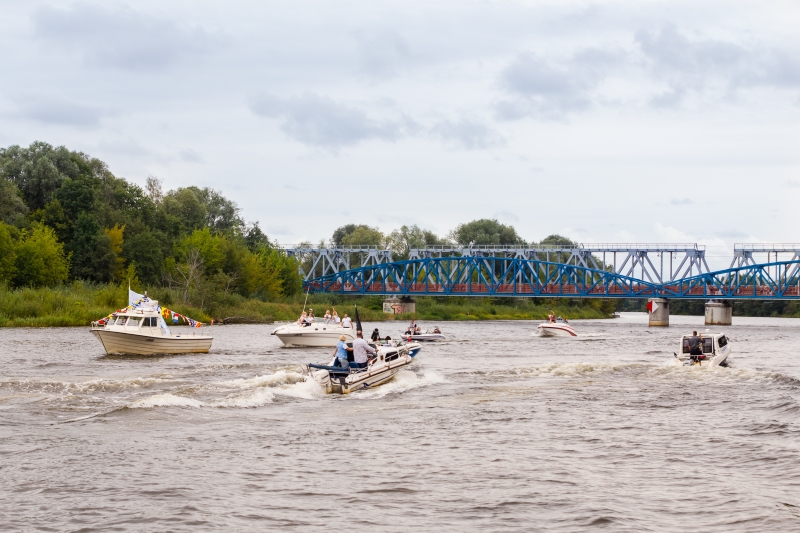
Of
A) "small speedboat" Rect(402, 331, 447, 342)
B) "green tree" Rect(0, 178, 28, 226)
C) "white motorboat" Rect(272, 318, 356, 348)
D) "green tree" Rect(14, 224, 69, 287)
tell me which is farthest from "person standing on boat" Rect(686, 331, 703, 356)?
"green tree" Rect(0, 178, 28, 226)

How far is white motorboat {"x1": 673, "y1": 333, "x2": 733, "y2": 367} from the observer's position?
138ft

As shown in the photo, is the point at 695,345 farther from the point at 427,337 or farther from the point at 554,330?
the point at 554,330

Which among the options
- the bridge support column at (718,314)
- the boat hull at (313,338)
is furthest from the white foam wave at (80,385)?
the bridge support column at (718,314)

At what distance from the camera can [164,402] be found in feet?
87.4

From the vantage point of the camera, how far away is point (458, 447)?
21.2m

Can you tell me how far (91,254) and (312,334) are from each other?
4741 cm

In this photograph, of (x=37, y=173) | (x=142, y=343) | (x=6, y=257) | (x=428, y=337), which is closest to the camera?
(x=142, y=343)

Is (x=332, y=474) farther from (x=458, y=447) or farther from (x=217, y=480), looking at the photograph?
(x=458, y=447)

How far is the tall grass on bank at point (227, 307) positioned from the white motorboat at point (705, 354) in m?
45.7

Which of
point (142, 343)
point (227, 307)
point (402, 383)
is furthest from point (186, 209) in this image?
point (402, 383)

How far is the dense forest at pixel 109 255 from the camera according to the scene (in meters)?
81.8

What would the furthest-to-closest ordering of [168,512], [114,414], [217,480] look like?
[114,414]
[217,480]
[168,512]

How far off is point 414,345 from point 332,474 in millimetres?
25108

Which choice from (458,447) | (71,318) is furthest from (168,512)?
(71,318)
